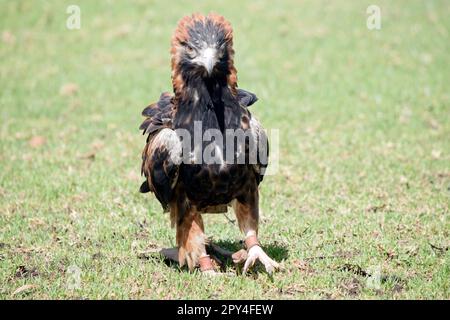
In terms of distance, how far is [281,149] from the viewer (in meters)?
9.96

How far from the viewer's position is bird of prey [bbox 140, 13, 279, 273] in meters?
5.68

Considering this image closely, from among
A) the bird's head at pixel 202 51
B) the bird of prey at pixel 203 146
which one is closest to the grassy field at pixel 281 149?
the bird of prey at pixel 203 146

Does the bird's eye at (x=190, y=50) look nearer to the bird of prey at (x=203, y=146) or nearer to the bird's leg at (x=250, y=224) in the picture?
the bird of prey at (x=203, y=146)

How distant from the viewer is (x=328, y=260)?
6258 mm

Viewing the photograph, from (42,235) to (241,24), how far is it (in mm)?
10311

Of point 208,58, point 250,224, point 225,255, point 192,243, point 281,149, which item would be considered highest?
point 208,58

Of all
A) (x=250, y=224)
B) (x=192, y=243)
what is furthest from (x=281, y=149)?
(x=192, y=243)

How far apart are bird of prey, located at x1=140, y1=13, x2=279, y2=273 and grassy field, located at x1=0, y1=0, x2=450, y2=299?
1.53 feet

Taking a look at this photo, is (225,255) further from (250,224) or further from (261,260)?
(261,260)

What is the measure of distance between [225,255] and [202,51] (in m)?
2.05

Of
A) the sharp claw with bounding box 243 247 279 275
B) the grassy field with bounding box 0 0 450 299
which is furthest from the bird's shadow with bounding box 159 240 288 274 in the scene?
the sharp claw with bounding box 243 247 279 275

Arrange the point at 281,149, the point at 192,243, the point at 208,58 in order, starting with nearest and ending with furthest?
the point at 208,58 < the point at 192,243 < the point at 281,149

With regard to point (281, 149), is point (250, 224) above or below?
below
